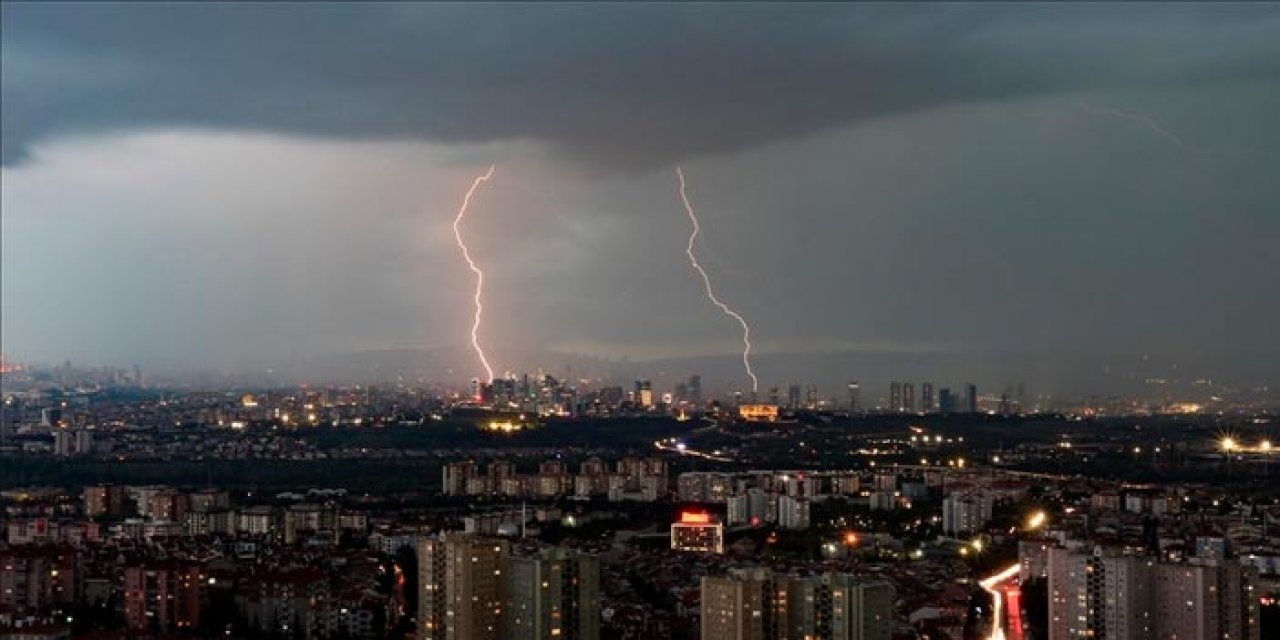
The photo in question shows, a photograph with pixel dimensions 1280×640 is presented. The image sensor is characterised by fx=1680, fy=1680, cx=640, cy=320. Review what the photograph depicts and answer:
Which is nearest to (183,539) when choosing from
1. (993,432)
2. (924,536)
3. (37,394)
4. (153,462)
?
(924,536)

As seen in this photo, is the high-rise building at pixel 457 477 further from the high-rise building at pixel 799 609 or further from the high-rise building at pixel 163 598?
the high-rise building at pixel 799 609

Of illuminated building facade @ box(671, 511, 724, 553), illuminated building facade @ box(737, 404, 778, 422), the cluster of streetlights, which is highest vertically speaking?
the cluster of streetlights

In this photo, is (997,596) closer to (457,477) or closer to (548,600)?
(548,600)

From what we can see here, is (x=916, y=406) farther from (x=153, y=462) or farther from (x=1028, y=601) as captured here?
(x=1028, y=601)

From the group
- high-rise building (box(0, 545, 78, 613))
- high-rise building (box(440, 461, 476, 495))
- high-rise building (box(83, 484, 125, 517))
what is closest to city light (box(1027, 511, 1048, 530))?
high-rise building (box(0, 545, 78, 613))

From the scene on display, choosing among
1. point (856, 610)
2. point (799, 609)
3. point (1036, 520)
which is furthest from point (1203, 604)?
point (1036, 520)

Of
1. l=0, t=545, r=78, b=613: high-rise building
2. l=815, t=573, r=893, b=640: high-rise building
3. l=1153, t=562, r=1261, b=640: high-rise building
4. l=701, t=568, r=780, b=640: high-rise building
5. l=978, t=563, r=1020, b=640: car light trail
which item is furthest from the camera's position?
l=0, t=545, r=78, b=613: high-rise building

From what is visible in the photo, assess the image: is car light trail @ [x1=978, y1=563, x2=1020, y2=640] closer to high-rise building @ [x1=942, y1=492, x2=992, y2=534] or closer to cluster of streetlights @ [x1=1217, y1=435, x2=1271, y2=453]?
cluster of streetlights @ [x1=1217, y1=435, x2=1271, y2=453]
